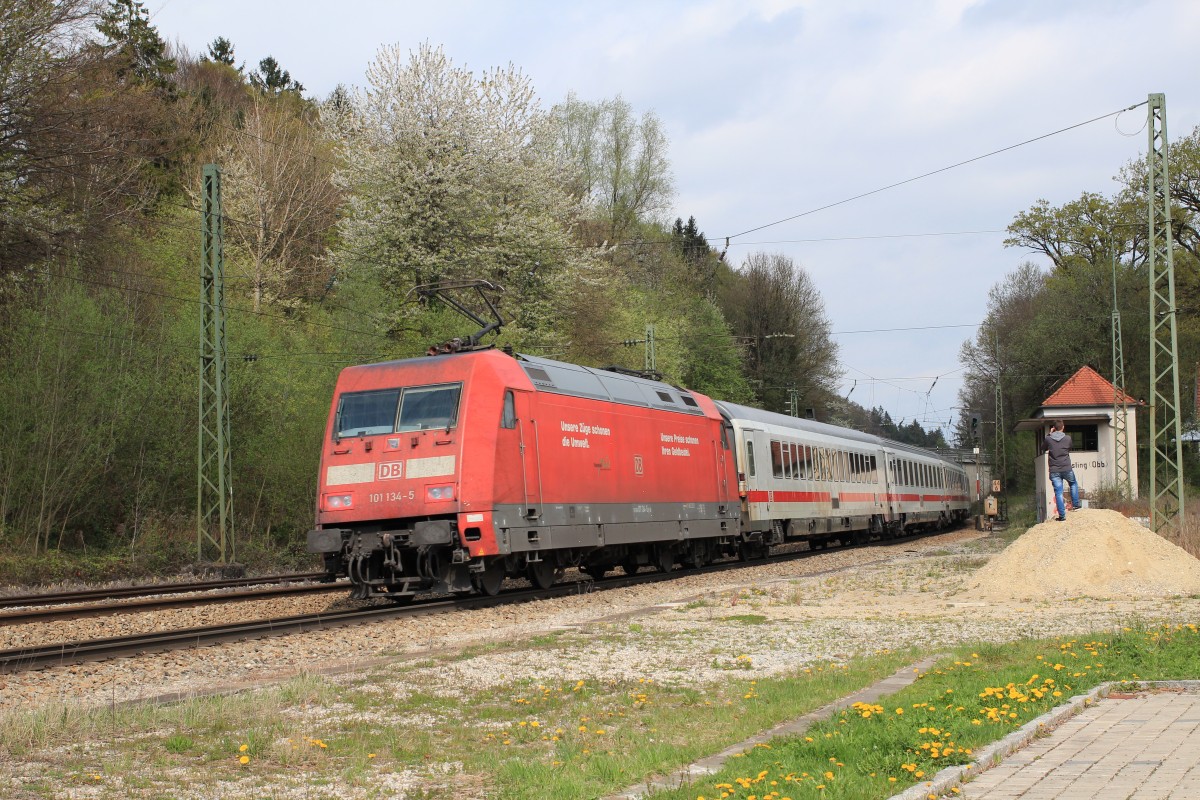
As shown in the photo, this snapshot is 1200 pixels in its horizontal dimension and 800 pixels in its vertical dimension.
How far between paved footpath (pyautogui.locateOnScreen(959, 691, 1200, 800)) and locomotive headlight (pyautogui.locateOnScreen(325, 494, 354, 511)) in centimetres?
1085

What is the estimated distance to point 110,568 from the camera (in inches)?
886

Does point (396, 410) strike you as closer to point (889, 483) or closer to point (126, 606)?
point (126, 606)

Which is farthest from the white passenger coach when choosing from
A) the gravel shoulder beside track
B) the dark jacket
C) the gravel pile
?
the gravel pile

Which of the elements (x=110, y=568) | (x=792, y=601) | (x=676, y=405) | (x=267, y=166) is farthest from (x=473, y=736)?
(x=267, y=166)

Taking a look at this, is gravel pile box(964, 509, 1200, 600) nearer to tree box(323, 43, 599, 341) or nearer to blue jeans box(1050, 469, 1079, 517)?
blue jeans box(1050, 469, 1079, 517)

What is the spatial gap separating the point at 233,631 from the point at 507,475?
182 inches

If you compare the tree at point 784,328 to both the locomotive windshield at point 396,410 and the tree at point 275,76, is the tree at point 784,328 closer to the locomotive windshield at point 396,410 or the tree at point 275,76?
the tree at point 275,76

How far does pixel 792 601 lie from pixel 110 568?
13.7 meters

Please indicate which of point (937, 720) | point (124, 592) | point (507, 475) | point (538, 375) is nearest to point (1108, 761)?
point (937, 720)

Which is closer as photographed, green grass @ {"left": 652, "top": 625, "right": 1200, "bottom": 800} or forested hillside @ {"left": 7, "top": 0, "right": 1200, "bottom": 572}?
green grass @ {"left": 652, "top": 625, "right": 1200, "bottom": 800}

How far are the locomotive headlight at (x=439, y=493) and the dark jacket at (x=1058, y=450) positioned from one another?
9245 millimetres

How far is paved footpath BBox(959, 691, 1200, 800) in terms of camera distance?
16.9ft

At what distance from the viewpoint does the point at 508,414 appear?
637 inches

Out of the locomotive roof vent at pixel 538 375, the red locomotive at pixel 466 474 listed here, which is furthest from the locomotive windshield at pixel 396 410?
the locomotive roof vent at pixel 538 375
